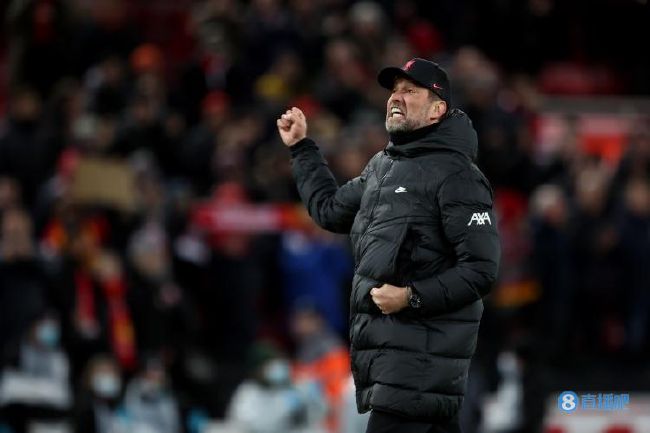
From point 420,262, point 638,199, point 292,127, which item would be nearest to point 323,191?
point 292,127

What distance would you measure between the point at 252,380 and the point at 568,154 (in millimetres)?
4016

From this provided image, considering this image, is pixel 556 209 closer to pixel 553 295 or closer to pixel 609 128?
pixel 553 295

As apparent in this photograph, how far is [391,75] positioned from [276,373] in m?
5.51

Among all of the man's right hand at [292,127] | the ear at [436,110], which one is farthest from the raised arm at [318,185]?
the ear at [436,110]

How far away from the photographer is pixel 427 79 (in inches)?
201

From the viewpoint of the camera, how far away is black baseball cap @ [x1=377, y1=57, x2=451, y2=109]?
510cm

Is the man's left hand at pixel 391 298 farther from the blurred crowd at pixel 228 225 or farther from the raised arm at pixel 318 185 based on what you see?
the blurred crowd at pixel 228 225

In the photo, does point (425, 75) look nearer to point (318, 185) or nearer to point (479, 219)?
point (479, 219)

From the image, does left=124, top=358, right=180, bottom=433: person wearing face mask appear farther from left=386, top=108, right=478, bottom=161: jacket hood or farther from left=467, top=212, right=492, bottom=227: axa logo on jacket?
left=467, top=212, right=492, bottom=227: axa logo on jacket

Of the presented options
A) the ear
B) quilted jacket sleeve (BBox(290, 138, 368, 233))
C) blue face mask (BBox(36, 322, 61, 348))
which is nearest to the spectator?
blue face mask (BBox(36, 322, 61, 348))

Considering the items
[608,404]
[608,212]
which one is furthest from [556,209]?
[608,404]

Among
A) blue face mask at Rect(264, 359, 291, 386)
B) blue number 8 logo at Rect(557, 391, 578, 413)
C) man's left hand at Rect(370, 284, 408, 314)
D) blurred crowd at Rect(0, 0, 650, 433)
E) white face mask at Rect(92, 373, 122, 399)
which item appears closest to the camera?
man's left hand at Rect(370, 284, 408, 314)

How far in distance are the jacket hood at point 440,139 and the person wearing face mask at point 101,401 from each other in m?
5.50

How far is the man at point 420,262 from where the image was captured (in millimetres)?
4957
